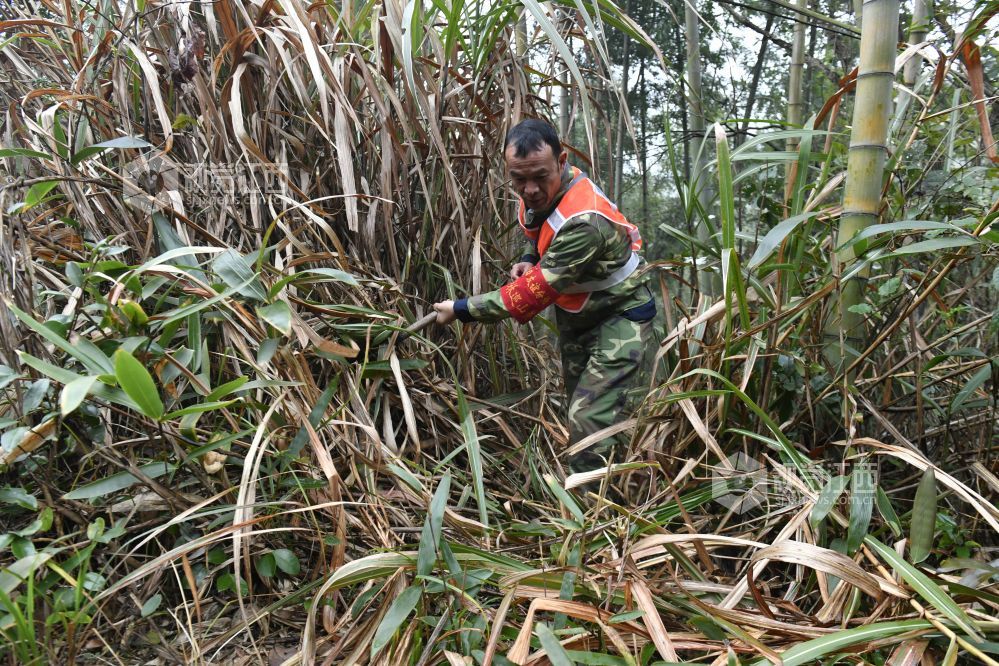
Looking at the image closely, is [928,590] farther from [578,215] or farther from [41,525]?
[41,525]

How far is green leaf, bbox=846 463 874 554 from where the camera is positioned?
1.40 m

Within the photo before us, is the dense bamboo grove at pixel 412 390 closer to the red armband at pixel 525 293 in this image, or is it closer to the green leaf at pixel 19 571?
the green leaf at pixel 19 571

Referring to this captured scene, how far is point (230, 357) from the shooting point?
5.88 feet

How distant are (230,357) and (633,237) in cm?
131

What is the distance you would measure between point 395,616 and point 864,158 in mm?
1476

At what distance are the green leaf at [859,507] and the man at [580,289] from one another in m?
0.76

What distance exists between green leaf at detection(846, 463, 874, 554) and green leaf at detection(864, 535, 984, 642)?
3 centimetres

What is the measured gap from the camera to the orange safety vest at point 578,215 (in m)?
2.24

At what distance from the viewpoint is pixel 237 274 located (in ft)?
4.97

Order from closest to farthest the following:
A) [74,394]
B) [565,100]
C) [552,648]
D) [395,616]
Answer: [74,394], [552,648], [395,616], [565,100]

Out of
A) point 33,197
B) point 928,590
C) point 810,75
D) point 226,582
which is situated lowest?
point 226,582

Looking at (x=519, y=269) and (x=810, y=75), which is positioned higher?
(x=810, y=75)

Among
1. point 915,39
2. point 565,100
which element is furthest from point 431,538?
point 565,100

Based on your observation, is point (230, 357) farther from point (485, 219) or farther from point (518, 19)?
point (518, 19)
